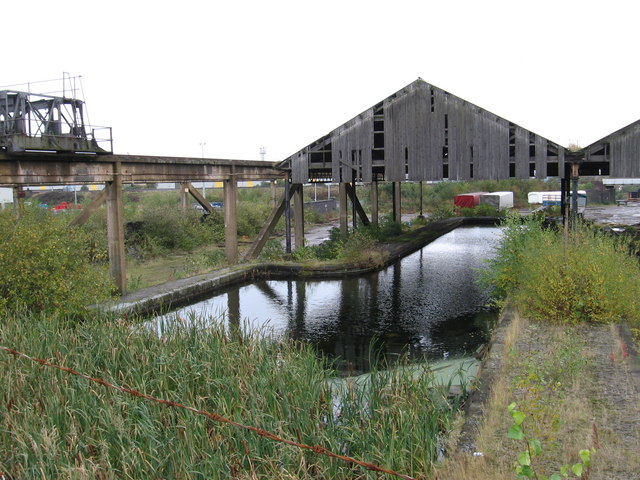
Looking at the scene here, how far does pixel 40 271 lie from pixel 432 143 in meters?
12.4

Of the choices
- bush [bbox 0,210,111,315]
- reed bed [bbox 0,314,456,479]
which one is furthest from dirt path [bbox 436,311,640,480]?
bush [bbox 0,210,111,315]

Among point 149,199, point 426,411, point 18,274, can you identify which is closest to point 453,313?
point 426,411

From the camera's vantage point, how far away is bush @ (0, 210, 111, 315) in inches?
406

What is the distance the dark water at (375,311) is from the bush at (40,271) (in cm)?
200

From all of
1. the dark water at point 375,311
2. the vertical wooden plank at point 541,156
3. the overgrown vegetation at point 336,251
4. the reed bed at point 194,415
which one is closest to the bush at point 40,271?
the dark water at point 375,311

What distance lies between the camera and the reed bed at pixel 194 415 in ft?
18.0

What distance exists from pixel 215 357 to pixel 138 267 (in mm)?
15523

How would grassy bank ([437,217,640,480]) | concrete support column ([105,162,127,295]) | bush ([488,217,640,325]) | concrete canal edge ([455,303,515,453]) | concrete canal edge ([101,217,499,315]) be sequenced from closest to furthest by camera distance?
grassy bank ([437,217,640,480]) → concrete canal edge ([455,303,515,453]) → bush ([488,217,640,325]) → concrete canal edge ([101,217,499,315]) → concrete support column ([105,162,127,295])

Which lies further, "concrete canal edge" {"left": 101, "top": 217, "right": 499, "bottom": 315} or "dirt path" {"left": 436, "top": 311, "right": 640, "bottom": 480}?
"concrete canal edge" {"left": 101, "top": 217, "right": 499, "bottom": 315}

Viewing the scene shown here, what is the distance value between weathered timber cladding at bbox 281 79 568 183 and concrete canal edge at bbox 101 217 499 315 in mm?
3103

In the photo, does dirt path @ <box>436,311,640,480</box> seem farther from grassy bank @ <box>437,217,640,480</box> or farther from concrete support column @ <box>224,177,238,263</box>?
concrete support column @ <box>224,177,238,263</box>

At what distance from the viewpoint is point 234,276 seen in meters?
17.6

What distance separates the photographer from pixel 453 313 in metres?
13.8

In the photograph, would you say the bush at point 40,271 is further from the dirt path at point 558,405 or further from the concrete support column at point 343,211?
the concrete support column at point 343,211
